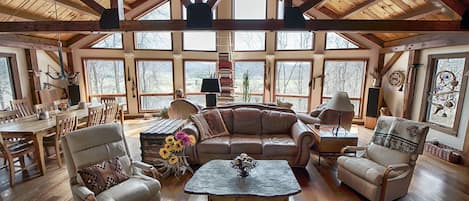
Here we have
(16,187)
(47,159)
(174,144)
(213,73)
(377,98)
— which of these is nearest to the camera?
(174,144)

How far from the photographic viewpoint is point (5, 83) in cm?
567

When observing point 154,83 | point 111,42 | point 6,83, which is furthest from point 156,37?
point 6,83

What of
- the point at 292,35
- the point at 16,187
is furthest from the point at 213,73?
the point at 16,187

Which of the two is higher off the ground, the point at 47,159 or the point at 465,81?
the point at 465,81

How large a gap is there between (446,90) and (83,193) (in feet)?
21.7

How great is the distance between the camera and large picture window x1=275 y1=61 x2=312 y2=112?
7.68 meters

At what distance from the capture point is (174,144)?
123 inches

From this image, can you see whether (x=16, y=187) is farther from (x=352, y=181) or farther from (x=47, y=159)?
(x=352, y=181)

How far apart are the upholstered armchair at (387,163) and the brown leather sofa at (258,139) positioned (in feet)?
2.32

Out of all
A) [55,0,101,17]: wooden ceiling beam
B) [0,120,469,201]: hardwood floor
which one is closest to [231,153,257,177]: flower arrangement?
[0,120,469,201]: hardwood floor

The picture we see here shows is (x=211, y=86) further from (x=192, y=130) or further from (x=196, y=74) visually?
(x=196, y=74)

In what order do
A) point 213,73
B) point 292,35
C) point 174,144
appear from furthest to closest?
point 213,73 < point 292,35 < point 174,144

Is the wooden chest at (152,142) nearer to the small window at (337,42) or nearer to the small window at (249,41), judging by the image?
the small window at (249,41)

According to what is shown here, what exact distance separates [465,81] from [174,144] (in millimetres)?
5514
